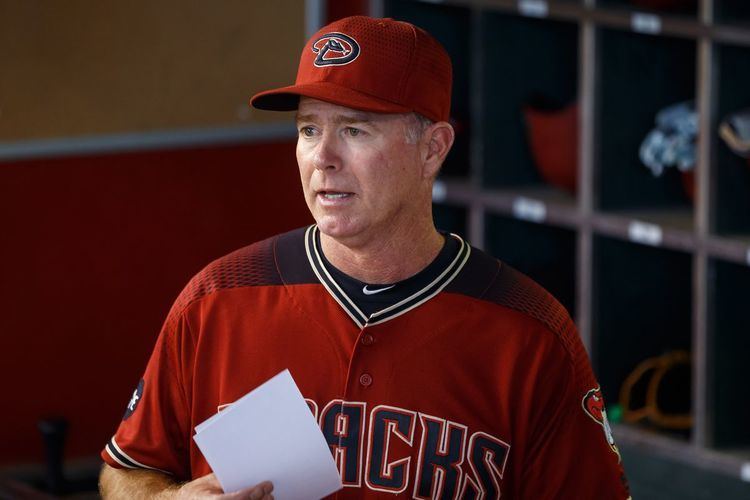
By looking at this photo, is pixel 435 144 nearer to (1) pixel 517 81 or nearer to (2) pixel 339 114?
(2) pixel 339 114

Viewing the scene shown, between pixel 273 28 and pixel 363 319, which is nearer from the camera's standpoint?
pixel 363 319

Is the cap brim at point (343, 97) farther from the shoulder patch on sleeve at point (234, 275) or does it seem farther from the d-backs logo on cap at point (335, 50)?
the shoulder patch on sleeve at point (234, 275)

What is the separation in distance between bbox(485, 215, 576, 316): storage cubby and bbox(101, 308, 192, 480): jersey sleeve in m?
2.02

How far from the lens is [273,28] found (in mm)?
3836

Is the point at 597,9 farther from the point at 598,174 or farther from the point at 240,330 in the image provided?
the point at 240,330

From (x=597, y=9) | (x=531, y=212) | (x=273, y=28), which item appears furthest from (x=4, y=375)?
(x=597, y=9)

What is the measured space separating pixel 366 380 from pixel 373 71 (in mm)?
383

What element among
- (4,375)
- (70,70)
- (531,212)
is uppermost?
(70,70)

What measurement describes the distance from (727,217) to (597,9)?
60 centimetres

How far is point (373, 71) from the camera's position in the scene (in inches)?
64.5

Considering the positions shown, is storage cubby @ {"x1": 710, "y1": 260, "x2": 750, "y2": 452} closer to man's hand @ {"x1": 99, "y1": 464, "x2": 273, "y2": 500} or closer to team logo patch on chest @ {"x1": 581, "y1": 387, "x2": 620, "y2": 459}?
team logo patch on chest @ {"x1": 581, "y1": 387, "x2": 620, "y2": 459}

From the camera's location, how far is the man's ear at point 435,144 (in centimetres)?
171

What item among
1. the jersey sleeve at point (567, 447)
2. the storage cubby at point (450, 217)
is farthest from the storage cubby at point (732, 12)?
the jersey sleeve at point (567, 447)

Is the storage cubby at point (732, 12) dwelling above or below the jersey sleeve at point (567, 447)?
above
